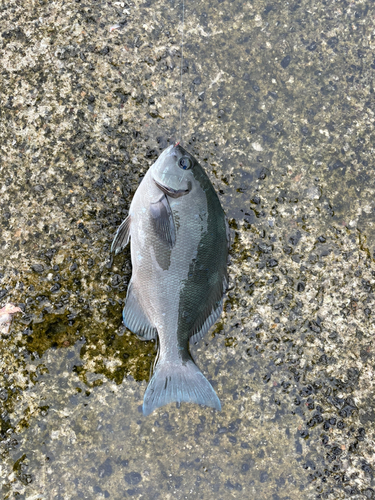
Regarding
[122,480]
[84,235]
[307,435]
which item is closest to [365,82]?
[84,235]

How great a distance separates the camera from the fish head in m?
2.51

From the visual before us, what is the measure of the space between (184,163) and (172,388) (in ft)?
5.06

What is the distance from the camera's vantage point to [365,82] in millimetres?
3166

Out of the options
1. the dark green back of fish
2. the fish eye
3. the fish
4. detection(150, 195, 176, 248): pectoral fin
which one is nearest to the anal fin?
the fish

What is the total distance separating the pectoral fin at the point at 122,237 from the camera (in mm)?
2691

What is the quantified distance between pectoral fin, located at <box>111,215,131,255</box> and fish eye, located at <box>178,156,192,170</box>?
20.9 inches

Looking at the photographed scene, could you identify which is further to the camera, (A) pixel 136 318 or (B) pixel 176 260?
(A) pixel 136 318

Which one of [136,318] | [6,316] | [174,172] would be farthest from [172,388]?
[174,172]

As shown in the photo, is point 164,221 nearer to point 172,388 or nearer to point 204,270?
point 204,270

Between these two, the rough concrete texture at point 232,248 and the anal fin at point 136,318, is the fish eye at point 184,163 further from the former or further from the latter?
the anal fin at point 136,318

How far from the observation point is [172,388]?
2.53 m

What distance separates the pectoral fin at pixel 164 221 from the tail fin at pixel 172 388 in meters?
0.86

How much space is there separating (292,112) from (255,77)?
424 millimetres

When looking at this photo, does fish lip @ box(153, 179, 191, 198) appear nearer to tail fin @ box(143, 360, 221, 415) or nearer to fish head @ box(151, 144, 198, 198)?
fish head @ box(151, 144, 198, 198)
